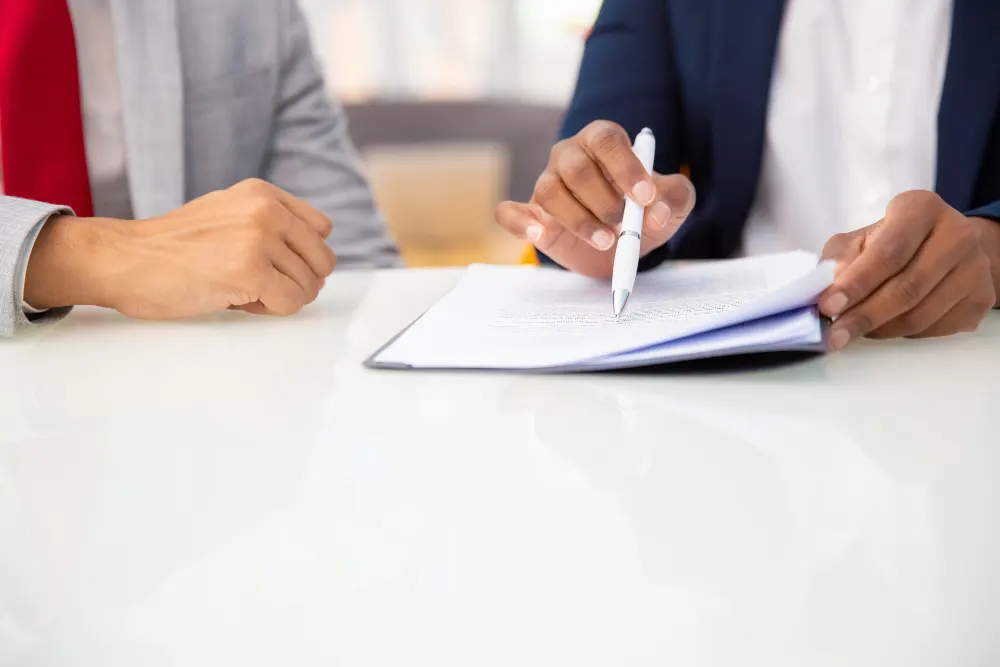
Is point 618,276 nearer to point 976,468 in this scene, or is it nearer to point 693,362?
point 693,362

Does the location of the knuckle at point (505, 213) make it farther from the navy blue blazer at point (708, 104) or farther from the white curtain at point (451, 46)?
the white curtain at point (451, 46)

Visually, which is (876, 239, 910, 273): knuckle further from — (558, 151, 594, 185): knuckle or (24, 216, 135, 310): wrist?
(24, 216, 135, 310): wrist

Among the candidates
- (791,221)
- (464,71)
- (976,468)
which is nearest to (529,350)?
(976,468)

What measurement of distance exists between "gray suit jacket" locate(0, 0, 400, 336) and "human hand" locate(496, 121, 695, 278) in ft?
1.32

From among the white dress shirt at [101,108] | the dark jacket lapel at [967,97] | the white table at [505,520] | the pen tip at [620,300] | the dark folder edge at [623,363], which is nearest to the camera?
the white table at [505,520]

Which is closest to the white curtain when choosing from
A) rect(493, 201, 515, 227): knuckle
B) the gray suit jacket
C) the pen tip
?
the gray suit jacket

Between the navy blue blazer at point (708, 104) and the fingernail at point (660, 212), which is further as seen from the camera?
the navy blue blazer at point (708, 104)

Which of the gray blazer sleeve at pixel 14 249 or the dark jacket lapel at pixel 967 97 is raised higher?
the dark jacket lapel at pixel 967 97

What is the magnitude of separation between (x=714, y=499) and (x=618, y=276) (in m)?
0.24

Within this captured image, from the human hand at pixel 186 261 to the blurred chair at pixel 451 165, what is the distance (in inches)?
79.1

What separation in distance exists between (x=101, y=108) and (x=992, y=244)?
0.94 m

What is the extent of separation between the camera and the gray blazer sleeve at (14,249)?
1.78ft

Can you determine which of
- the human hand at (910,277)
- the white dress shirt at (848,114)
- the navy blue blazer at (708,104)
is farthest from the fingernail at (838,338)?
the white dress shirt at (848,114)

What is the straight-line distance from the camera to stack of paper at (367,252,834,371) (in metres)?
0.41
